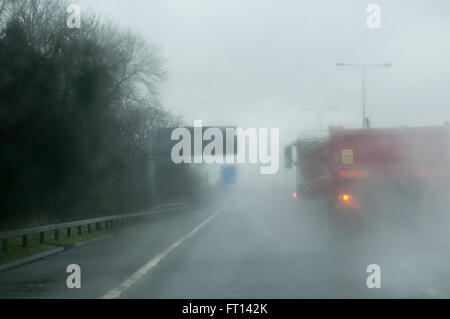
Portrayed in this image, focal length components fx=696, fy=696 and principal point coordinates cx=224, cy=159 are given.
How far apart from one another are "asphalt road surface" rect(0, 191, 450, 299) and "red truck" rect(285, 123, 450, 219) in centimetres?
101

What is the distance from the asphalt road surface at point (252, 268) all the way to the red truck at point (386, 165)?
3.32 feet

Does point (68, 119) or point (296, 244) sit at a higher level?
point (68, 119)

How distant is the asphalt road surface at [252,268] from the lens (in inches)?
400

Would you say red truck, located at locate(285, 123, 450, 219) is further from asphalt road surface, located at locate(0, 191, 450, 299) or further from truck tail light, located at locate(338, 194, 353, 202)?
asphalt road surface, located at locate(0, 191, 450, 299)

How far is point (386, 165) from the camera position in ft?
56.3

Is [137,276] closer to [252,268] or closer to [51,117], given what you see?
[252,268]

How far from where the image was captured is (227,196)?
144375mm

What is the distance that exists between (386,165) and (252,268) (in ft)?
18.7

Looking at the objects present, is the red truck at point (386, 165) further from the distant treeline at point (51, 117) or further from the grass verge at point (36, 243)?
the distant treeline at point (51, 117)

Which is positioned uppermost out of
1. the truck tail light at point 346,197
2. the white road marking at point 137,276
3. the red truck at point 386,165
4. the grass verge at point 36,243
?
the red truck at point 386,165

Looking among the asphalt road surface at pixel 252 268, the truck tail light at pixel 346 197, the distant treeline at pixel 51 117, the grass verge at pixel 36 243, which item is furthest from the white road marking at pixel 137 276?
the distant treeline at pixel 51 117
